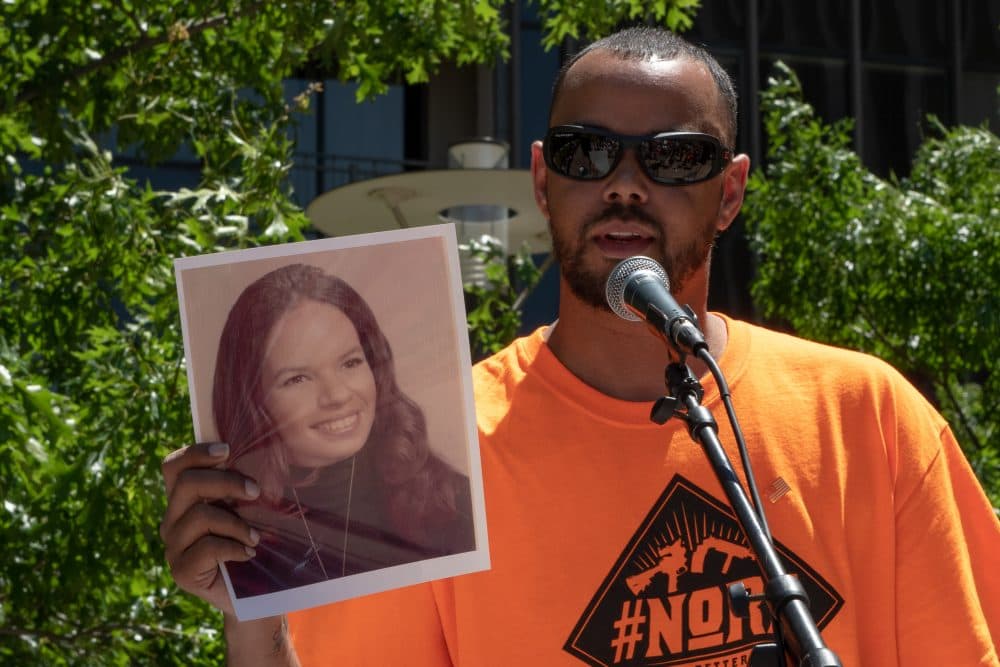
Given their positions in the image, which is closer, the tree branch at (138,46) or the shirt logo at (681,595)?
the shirt logo at (681,595)

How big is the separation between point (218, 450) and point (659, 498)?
678 millimetres

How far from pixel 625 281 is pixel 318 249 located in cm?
41

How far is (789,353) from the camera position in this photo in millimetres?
2359

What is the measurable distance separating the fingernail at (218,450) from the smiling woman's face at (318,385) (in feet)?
0.28

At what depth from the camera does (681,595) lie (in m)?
2.11

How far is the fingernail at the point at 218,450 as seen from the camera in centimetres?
187

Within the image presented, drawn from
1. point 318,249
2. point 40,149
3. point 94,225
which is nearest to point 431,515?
point 318,249

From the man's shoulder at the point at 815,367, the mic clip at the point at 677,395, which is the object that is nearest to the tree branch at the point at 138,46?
the man's shoulder at the point at 815,367

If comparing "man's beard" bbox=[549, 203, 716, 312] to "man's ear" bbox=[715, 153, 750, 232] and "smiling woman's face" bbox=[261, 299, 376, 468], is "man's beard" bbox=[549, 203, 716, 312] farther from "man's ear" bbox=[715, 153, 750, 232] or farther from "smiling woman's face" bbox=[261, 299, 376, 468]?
"smiling woman's face" bbox=[261, 299, 376, 468]

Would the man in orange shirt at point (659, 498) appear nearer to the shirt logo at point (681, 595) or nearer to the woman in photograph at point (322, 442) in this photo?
the shirt logo at point (681, 595)

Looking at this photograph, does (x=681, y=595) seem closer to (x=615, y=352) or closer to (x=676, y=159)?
(x=615, y=352)

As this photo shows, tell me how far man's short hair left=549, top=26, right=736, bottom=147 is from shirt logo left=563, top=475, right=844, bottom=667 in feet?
2.03

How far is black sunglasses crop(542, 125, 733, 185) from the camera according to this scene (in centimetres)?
223

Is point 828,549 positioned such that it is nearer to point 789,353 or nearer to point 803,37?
point 789,353
